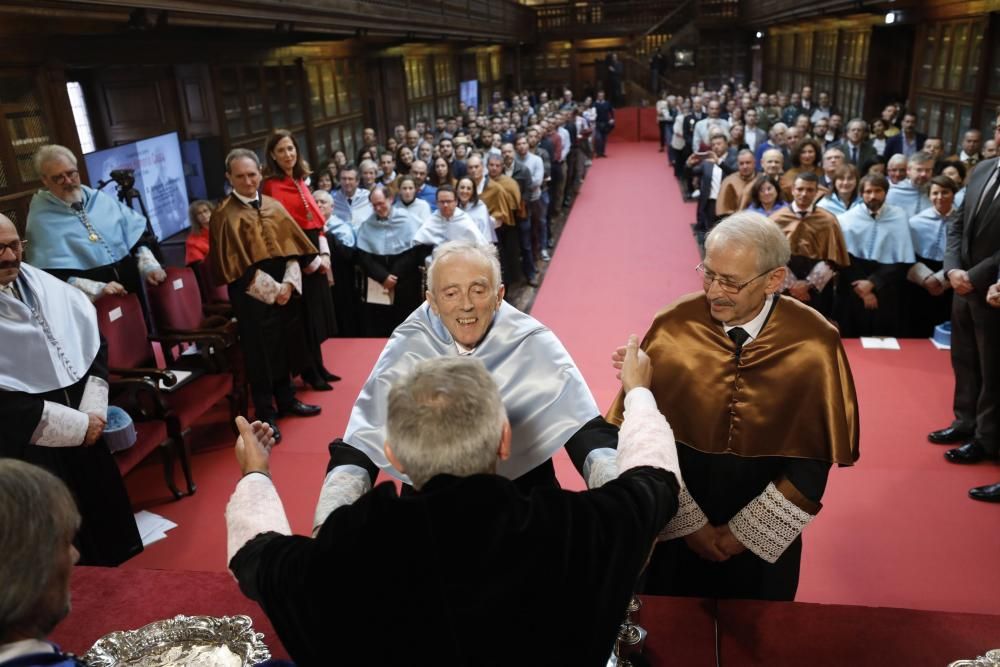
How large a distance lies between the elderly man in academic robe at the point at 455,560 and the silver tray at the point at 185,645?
52cm

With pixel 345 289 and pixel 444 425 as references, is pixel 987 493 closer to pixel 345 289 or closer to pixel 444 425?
pixel 444 425

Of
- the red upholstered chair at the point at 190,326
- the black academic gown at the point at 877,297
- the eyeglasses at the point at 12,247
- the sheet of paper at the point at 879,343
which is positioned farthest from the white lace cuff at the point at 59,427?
the black academic gown at the point at 877,297

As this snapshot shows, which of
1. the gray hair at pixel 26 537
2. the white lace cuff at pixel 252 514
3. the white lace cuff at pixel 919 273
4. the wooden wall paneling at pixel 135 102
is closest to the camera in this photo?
the gray hair at pixel 26 537

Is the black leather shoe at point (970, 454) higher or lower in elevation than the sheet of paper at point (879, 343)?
lower

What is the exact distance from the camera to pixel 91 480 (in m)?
3.37

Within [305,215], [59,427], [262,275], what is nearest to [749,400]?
[59,427]

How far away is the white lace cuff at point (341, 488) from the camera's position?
1981 mm

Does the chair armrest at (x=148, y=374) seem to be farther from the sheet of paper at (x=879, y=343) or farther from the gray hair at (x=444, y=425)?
the sheet of paper at (x=879, y=343)

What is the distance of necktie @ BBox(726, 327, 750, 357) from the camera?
7.92 feet

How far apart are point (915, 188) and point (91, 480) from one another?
617 centimetres

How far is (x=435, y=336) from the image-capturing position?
234 cm

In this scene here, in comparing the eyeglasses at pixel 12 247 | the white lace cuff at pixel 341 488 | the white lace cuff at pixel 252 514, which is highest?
the eyeglasses at pixel 12 247

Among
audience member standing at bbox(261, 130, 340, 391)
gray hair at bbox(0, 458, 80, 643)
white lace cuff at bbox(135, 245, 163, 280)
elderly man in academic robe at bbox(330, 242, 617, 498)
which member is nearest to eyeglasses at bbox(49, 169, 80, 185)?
white lace cuff at bbox(135, 245, 163, 280)

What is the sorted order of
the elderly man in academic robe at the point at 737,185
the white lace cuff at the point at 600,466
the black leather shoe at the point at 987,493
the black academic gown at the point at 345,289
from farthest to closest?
the elderly man in academic robe at the point at 737,185, the black academic gown at the point at 345,289, the black leather shoe at the point at 987,493, the white lace cuff at the point at 600,466
